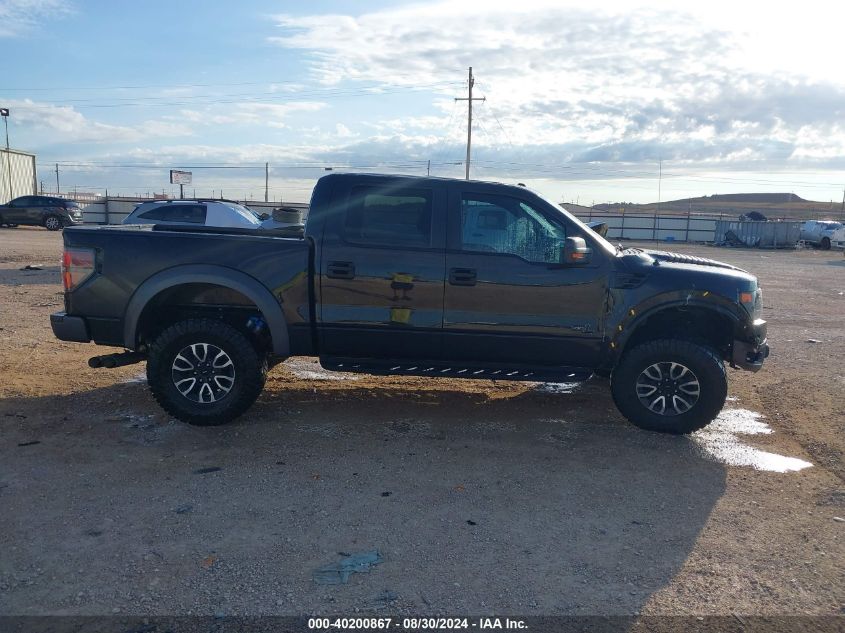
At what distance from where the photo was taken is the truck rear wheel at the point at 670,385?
5.60m

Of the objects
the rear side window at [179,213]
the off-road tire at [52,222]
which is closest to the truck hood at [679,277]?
the rear side window at [179,213]

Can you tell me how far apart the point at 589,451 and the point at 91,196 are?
6839 cm

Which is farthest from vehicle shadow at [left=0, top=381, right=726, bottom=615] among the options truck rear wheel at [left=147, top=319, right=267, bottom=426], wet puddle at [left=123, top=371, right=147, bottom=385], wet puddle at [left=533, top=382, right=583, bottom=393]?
wet puddle at [left=533, top=382, right=583, bottom=393]

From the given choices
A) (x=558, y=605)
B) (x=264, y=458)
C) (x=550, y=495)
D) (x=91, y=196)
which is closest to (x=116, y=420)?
(x=264, y=458)

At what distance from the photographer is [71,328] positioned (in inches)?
224

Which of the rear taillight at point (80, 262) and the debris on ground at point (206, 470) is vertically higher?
the rear taillight at point (80, 262)

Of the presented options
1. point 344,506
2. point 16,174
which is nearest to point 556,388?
point 344,506

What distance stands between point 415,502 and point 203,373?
227cm

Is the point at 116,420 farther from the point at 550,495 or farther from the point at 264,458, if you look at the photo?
the point at 550,495

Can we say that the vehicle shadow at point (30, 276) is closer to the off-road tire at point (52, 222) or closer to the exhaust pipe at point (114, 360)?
the exhaust pipe at point (114, 360)

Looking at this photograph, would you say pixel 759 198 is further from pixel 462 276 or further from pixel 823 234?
pixel 462 276

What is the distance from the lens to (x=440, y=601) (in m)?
3.32

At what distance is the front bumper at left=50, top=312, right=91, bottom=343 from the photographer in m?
5.67

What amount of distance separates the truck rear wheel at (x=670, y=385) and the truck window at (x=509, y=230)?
3.59 ft
